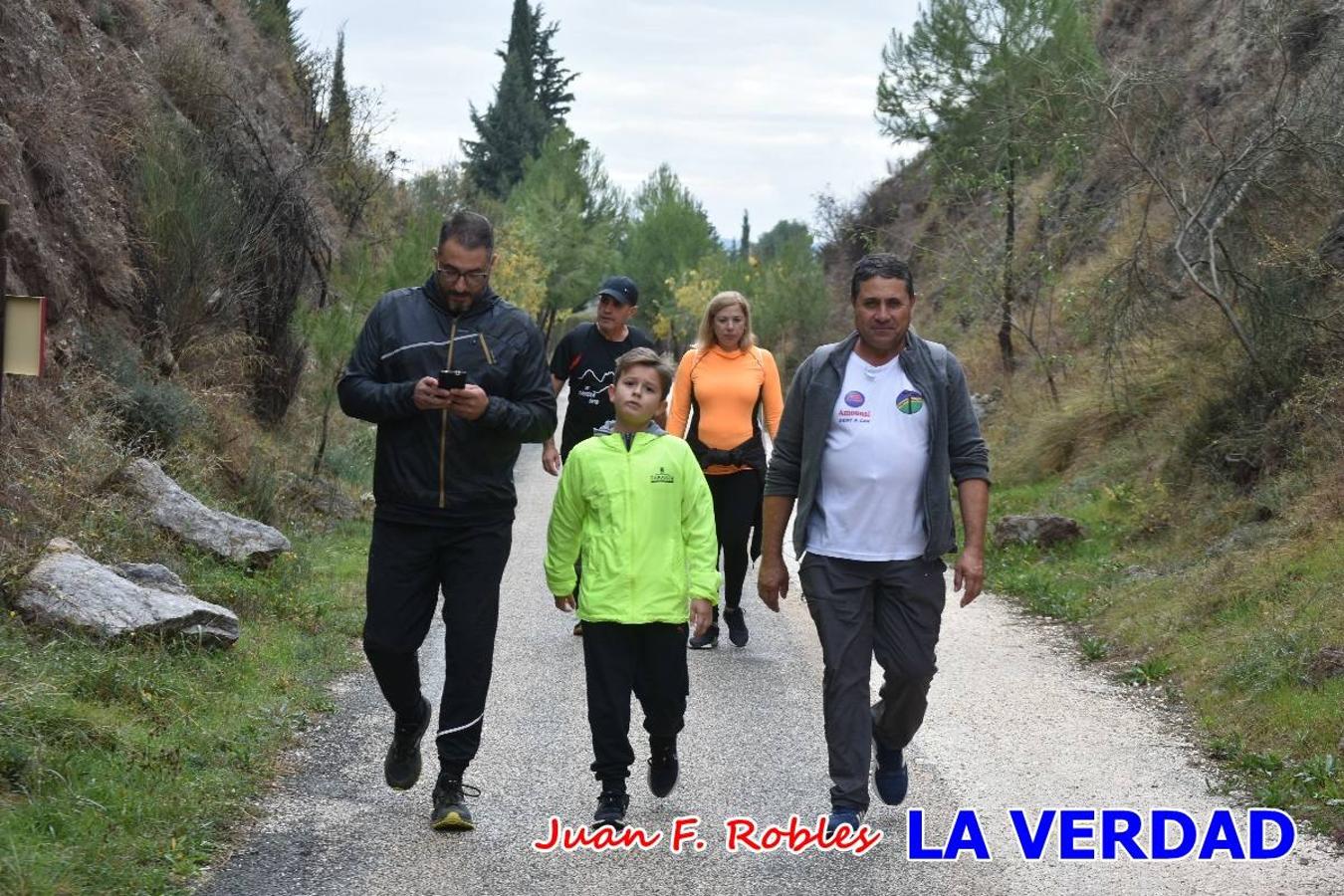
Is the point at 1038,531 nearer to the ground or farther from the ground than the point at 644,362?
nearer to the ground

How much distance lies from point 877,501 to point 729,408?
3.70 meters

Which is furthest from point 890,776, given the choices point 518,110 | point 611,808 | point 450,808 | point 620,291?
point 518,110

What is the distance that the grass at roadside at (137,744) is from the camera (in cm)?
527

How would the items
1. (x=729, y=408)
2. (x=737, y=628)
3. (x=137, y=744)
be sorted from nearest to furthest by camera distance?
(x=137, y=744)
(x=729, y=408)
(x=737, y=628)

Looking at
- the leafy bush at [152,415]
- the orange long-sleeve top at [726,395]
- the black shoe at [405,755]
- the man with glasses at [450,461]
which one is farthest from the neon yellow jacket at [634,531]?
the leafy bush at [152,415]

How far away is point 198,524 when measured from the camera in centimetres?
1075

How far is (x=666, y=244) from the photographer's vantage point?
268 feet

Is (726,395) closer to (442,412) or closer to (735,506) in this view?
(735,506)

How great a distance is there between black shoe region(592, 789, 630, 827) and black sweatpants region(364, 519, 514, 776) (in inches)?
20.8

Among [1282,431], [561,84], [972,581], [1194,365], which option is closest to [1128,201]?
[1194,365]

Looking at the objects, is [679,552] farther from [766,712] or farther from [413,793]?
[766,712]

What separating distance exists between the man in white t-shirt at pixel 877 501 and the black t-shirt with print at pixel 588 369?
13.2 ft

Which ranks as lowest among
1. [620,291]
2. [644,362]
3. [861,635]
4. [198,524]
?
[198,524]

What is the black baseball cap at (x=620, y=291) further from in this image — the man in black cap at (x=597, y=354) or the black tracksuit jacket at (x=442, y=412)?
the black tracksuit jacket at (x=442, y=412)
